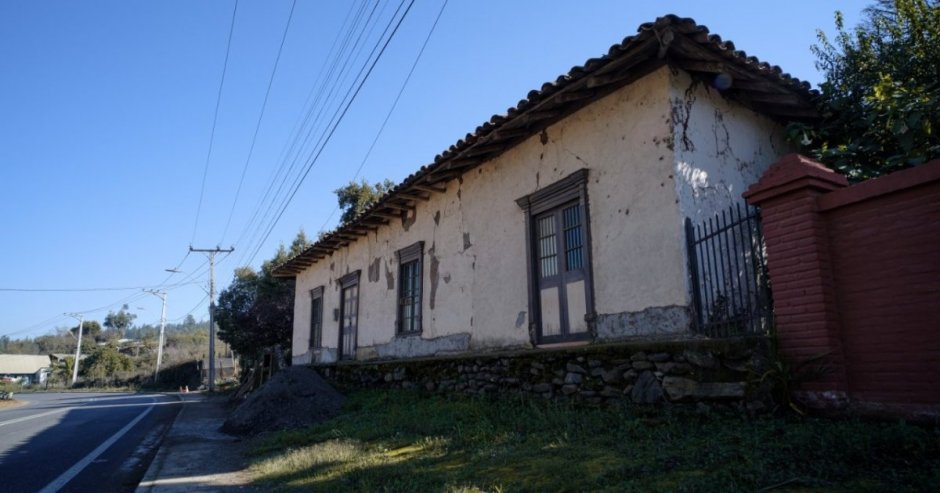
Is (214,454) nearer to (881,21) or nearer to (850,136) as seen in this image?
(850,136)

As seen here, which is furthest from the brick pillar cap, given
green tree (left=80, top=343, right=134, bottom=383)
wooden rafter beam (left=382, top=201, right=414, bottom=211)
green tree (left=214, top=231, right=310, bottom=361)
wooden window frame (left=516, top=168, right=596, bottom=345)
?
green tree (left=80, top=343, right=134, bottom=383)

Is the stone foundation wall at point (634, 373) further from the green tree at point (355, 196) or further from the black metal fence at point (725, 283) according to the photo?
the green tree at point (355, 196)

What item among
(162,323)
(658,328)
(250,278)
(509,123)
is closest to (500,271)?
(509,123)

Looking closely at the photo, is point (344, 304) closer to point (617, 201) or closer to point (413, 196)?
point (413, 196)

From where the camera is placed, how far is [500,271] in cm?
868

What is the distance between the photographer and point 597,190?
23.1 feet

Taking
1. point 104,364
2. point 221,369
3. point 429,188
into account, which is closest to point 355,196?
point 429,188

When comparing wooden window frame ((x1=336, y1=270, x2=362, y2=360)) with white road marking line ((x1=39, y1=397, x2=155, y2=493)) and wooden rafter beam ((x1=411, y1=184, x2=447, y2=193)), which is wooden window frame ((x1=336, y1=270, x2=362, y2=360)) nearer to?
wooden rafter beam ((x1=411, y1=184, x2=447, y2=193))

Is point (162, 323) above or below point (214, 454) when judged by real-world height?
above

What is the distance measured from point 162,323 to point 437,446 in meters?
54.3

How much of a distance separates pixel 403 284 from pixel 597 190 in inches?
234

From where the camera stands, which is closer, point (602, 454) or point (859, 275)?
point (602, 454)

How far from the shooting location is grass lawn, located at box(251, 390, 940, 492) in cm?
342

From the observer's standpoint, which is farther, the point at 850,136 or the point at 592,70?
the point at 850,136
